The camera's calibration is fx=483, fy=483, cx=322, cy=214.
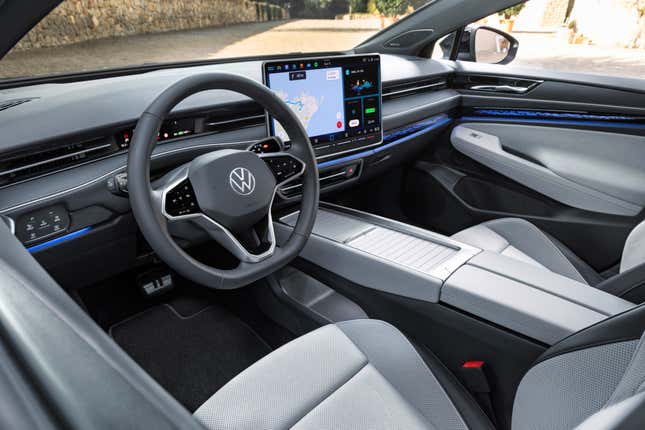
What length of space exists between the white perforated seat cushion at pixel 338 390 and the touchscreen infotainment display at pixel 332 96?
2.41ft

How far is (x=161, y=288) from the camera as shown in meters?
2.07

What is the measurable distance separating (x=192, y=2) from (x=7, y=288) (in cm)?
161

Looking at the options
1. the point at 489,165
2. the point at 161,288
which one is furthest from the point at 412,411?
the point at 489,165

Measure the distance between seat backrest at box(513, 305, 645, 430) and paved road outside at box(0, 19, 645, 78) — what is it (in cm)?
157

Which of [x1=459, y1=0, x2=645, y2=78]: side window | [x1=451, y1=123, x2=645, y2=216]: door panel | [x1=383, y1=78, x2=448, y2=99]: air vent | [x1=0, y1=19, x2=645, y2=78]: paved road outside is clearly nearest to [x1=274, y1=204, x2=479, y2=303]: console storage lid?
[x1=383, y1=78, x2=448, y2=99]: air vent

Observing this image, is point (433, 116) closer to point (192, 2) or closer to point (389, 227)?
point (389, 227)

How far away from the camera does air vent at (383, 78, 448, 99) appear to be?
87.3 inches

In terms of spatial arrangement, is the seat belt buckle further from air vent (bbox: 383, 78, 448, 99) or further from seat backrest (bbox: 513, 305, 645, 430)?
air vent (bbox: 383, 78, 448, 99)

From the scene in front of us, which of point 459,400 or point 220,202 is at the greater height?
point 220,202

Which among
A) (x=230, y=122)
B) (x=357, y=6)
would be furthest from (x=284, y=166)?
(x=357, y=6)

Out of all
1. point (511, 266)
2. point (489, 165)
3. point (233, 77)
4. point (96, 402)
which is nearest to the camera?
point (96, 402)

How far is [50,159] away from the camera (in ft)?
4.08

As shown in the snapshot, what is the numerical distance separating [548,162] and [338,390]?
5.62ft

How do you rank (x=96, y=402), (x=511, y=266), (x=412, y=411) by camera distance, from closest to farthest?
(x=96, y=402) < (x=412, y=411) < (x=511, y=266)
